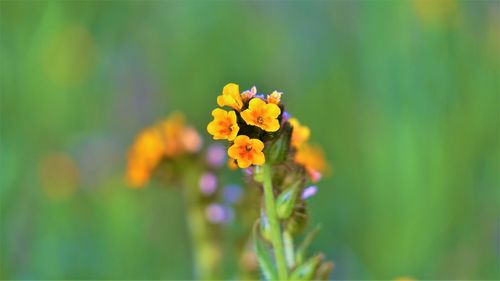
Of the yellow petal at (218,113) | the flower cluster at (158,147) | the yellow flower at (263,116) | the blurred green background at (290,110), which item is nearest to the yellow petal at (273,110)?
the yellow flower at (263,116)

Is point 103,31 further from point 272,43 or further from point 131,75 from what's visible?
point 272,43

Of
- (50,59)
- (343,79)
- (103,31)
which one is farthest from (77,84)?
(343,79)

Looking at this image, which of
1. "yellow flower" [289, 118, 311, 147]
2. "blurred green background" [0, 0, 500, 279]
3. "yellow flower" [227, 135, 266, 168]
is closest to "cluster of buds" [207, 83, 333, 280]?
"yellow flower" [227, 135, 266, 168]

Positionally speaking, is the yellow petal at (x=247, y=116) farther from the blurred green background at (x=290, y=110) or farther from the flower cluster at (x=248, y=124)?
the blurred green background at (x=290, y=110)

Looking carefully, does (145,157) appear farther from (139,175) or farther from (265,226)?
(265,226)

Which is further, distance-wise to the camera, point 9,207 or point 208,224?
point 9,207

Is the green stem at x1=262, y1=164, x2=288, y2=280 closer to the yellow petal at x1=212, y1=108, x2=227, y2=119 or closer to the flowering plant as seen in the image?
the yellow petal at x1=212, y1=108, x2=227, y2=119
